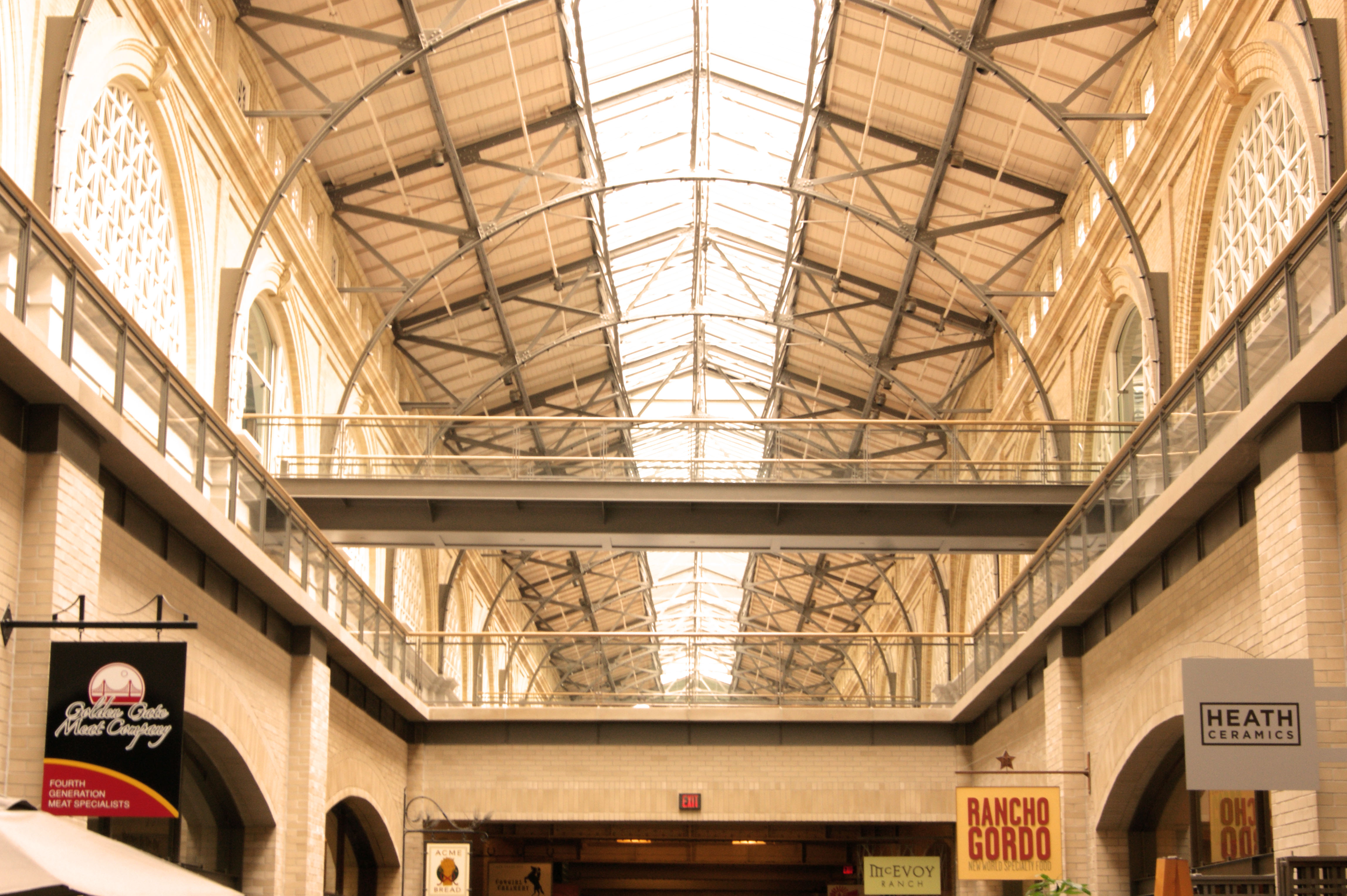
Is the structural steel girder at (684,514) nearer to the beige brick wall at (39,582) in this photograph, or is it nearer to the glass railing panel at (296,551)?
the glass railing panel at (296,551)

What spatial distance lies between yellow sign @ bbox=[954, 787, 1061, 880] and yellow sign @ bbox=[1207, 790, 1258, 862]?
3.99 metres

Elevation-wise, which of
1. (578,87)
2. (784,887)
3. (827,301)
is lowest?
(784,887)

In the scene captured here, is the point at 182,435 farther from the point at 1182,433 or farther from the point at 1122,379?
the point at 1122,379

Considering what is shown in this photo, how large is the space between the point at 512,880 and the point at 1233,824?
23.9m

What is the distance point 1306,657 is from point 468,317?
3067 centimetres

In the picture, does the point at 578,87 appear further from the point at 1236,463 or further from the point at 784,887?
the point at 784,887

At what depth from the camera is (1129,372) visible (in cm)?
3047

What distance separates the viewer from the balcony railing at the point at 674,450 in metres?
28.4

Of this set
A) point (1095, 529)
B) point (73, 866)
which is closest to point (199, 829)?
point (73, 866)

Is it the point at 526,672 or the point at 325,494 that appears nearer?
the point at 325,494

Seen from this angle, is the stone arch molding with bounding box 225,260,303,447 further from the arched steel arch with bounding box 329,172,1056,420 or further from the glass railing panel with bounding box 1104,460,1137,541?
the glass railing panel with bounding box 1104,460,1137,541

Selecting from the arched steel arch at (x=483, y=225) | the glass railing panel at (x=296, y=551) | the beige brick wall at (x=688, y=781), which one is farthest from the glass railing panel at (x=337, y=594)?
the beige brick wall at (x=688, y=781)

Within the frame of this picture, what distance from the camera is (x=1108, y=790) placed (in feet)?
69.7

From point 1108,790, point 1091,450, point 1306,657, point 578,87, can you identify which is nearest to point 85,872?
point 1306,657
